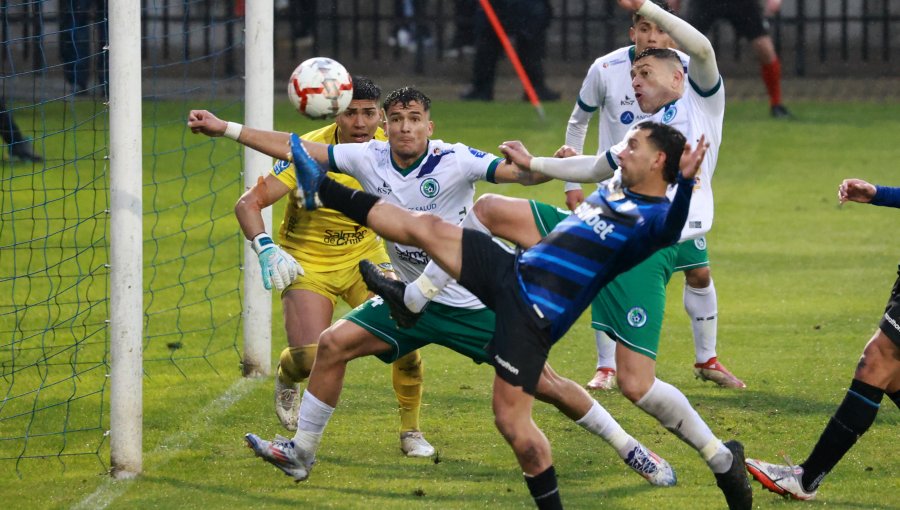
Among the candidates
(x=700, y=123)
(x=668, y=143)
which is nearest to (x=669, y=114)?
(x=700, y=123)

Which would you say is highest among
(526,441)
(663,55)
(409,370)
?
(663,55)

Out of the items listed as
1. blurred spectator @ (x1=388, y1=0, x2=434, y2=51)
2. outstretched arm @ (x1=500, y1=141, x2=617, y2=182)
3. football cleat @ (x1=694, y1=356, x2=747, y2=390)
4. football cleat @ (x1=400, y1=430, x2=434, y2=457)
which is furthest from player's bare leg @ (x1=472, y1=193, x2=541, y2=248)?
blurred spectator @ (x1=388, y1=0, x2=434, y2=51)

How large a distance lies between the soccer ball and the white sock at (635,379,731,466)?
194 centimetres

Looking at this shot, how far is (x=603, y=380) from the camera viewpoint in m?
8.37

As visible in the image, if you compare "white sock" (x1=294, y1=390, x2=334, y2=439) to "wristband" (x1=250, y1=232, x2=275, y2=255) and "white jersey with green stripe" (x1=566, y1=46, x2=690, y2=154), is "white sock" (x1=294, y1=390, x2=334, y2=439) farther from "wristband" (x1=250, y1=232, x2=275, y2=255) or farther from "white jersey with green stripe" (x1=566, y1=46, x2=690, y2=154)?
"white jersey with green stripe" (x1=566, y1=46, x2=690, y2=154)

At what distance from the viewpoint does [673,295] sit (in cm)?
1147

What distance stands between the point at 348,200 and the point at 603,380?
10.1 feet

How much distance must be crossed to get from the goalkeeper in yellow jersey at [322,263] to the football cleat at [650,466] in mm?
1115

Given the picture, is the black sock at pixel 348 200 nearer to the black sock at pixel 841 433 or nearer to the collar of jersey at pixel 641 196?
the collar of jersey at pixel 641 196

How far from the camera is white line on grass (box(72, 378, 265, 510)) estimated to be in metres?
6.27

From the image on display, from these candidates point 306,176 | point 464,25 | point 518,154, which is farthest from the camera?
point 464,25

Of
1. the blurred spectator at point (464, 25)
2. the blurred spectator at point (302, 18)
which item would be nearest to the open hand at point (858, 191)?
the blurred spectator at point (464, 25)

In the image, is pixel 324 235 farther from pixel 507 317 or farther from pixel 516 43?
pixel 516 43

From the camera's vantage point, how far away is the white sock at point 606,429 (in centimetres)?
631
